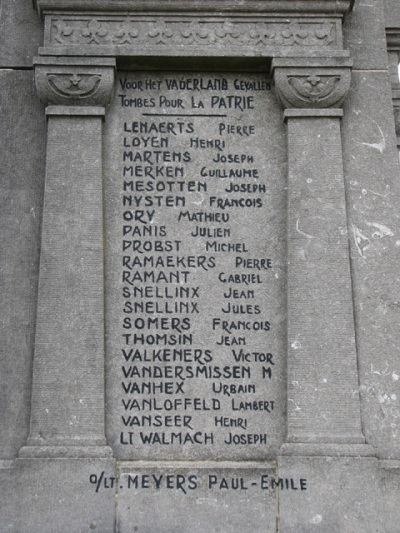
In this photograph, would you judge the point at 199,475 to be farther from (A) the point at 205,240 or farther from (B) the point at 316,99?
(B) the point at 316,99

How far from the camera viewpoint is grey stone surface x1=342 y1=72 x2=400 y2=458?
21.4 feet

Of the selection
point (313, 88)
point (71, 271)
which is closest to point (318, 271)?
point (313, 88)

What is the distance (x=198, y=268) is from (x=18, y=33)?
105 inches

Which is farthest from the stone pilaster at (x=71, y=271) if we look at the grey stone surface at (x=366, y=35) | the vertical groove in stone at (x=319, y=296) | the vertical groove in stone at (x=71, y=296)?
the grey stone surface at (x=366, y=35)

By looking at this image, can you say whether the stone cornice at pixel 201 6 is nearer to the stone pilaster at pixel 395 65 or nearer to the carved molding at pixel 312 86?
the carved molding at pixel 312 86

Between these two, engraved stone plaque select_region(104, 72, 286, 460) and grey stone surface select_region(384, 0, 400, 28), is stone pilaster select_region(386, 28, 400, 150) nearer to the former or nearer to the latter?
grey stone surface select_region(384, 0, 400, 28)

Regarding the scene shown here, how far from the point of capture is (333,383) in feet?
21.2


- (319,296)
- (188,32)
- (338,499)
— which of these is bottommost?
(338,499)

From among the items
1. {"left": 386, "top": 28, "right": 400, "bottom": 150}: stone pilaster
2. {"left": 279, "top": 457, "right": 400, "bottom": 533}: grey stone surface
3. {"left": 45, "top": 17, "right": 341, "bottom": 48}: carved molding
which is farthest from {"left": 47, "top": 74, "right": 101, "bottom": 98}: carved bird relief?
{"left": 279, "top": 457, "right": 400, "bottom": 533}: grey stone surface

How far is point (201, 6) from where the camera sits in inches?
289

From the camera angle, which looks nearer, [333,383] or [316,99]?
[333,383]

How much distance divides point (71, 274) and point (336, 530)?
2.75 meters

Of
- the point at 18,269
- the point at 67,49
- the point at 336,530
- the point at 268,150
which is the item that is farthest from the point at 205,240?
the point at 336,530

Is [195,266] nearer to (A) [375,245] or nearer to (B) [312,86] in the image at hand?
(A) [375,245]
